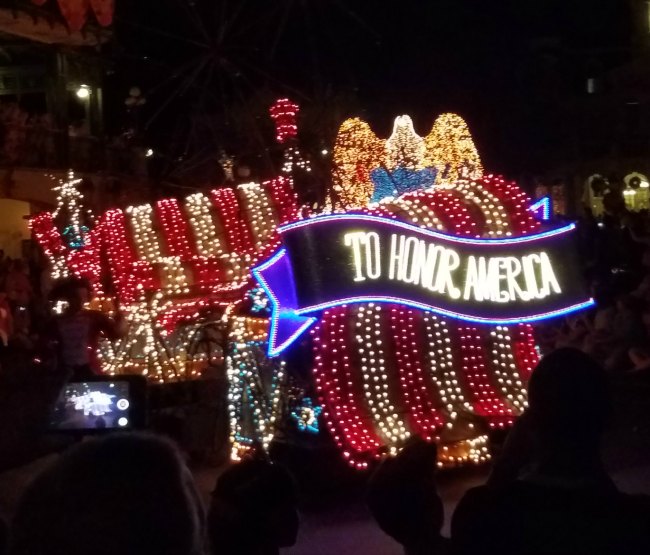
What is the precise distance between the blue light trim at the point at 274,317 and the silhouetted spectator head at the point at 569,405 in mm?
4620

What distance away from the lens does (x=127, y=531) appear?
Result: 209 centimetres

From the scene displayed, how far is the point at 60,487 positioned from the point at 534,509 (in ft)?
3.79

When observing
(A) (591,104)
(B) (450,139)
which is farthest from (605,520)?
(A) (591,104)

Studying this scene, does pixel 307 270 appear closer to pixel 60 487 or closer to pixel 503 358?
pixel 503 358

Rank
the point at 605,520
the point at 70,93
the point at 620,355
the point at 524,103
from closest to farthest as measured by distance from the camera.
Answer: the point at 605,520 → the point at 620,355 → the point at 70,93 → the point at 524,103

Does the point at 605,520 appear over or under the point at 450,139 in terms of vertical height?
under

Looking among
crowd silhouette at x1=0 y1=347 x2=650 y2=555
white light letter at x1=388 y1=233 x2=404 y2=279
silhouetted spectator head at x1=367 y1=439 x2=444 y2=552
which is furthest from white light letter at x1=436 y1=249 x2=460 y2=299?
silhouetted spectator head at x1=367 y1=439 x2=444 y2=552

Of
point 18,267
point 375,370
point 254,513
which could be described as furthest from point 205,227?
point 254,513

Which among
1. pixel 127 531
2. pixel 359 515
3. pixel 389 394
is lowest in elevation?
pixel 359 515

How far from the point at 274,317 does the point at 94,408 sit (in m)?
3.02

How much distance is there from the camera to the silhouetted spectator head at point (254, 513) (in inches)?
128

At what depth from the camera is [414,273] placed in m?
7.72

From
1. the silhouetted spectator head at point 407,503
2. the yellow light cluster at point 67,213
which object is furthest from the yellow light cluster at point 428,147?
the silhouetted spectator head at point 407,503

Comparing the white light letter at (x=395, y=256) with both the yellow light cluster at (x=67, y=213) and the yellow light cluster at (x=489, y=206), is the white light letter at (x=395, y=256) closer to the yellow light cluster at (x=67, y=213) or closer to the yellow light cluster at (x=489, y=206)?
the yellow light cluster at (x=489, y=206)
